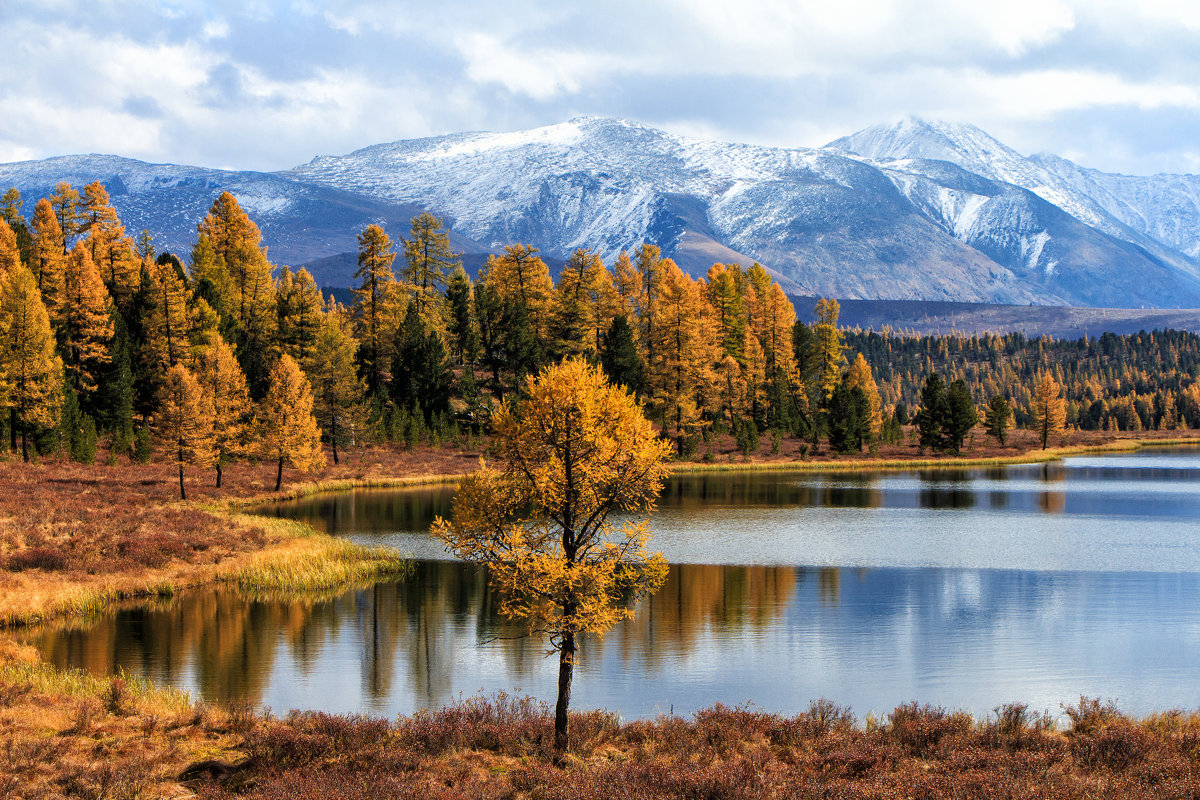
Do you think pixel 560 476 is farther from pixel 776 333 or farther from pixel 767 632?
pixel 776 333

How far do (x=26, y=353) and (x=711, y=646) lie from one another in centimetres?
5553

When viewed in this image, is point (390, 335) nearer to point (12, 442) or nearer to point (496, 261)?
point (496, 261)

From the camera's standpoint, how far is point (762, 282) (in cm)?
11606

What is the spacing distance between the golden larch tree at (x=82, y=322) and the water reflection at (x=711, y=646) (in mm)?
46657

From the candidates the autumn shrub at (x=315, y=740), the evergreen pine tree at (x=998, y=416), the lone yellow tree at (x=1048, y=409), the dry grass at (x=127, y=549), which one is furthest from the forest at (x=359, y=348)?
the autumn shrub at (x=315, y=740)

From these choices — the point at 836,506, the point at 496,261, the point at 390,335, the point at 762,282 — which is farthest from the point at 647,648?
the point at 762,282

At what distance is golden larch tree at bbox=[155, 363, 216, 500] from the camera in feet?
198

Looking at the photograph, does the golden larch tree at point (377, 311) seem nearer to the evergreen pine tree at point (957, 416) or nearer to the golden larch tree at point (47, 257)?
the golden larch tree at point (47, 257)

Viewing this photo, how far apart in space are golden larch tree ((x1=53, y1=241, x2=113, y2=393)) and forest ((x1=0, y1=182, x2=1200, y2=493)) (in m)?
0.18

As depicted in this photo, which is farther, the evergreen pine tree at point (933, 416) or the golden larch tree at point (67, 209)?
the evergreen pine tree at point (933, 416)

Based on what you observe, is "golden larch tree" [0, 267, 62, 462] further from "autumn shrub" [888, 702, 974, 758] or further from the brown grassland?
"autumn shrub" [888, 702, 974, 758]

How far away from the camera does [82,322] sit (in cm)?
7525

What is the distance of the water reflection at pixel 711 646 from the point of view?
82.8 feet

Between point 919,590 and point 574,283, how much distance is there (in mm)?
68068
